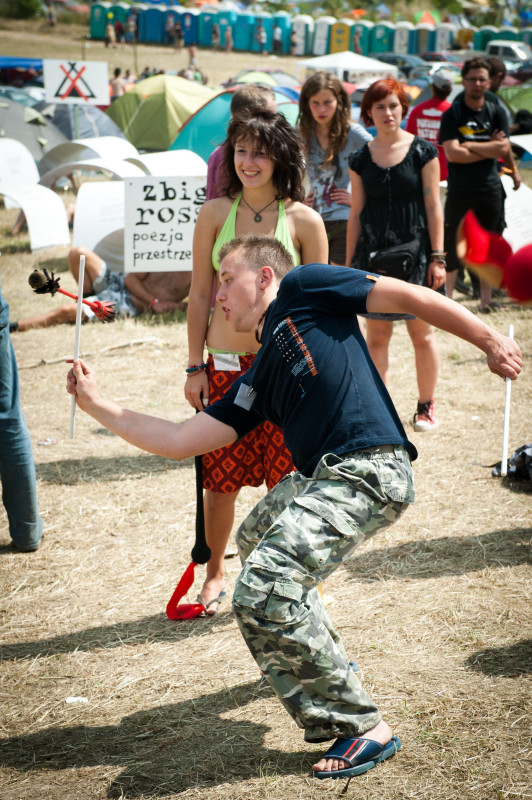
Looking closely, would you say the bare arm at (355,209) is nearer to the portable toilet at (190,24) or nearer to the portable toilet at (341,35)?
the portable toilet at (341,35)

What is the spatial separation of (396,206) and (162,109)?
13.3 metres

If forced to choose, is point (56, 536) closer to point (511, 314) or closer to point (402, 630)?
point (402, 630)

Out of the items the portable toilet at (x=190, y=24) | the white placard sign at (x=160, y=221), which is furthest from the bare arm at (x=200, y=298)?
the portable toilet at (x=190, y=24)

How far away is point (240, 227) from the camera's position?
3.15 metres

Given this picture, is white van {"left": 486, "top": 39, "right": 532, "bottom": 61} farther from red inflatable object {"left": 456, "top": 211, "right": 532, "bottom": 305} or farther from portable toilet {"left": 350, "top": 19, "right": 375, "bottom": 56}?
red inflatable object {"left": 456, "top": 211, "right": 532, "bottom": 305}

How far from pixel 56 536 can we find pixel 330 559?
7.52 feet

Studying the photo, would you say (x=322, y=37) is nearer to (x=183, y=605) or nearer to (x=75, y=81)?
(x=75, y=81)

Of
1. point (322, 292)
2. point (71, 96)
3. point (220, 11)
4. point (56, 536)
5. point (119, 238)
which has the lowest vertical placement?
point (56, 536)

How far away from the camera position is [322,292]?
2242 millimetres

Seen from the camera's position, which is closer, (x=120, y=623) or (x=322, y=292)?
(x=322, y=292)

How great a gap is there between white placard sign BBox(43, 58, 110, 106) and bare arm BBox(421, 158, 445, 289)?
8.80 metres

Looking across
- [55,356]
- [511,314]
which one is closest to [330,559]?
[55,356]

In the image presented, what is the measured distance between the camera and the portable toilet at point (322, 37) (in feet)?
156

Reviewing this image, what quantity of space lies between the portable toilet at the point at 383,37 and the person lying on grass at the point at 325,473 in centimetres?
4926
